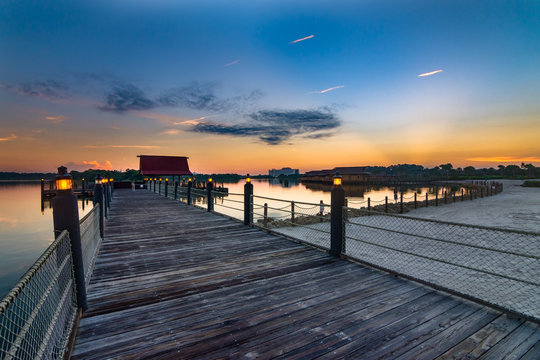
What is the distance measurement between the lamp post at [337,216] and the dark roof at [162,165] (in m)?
34.2

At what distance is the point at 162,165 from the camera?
37406 mm

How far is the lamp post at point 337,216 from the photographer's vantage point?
5375 millimetres

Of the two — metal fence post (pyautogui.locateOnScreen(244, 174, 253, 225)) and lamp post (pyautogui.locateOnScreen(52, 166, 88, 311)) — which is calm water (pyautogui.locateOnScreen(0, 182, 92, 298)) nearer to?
metal fence post (pyautogui.locateOnScreen(244, 174, 253, 225))

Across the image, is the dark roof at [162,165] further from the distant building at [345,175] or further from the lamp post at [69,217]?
the distant building at [345,175]

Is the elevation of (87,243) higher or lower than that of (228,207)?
Answer: higher

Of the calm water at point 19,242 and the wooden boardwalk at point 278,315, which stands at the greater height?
the wooden boardwalk at point 278,315

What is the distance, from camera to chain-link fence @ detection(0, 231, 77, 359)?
1.62 m

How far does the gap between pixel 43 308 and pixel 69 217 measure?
119 cm

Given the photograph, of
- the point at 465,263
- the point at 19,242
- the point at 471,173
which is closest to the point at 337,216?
the point at 465,263

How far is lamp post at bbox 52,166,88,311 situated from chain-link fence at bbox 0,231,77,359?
0.08 metres

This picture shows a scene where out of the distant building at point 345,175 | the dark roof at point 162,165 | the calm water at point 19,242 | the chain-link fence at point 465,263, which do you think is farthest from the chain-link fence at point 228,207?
the distant building at point 345,175

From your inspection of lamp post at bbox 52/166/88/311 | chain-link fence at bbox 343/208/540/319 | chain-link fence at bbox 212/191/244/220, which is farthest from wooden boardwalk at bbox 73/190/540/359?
chain-link fence at bbox 212/191/244/220

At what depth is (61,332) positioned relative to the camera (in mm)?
2709

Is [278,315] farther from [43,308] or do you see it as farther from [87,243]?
[87,243]
